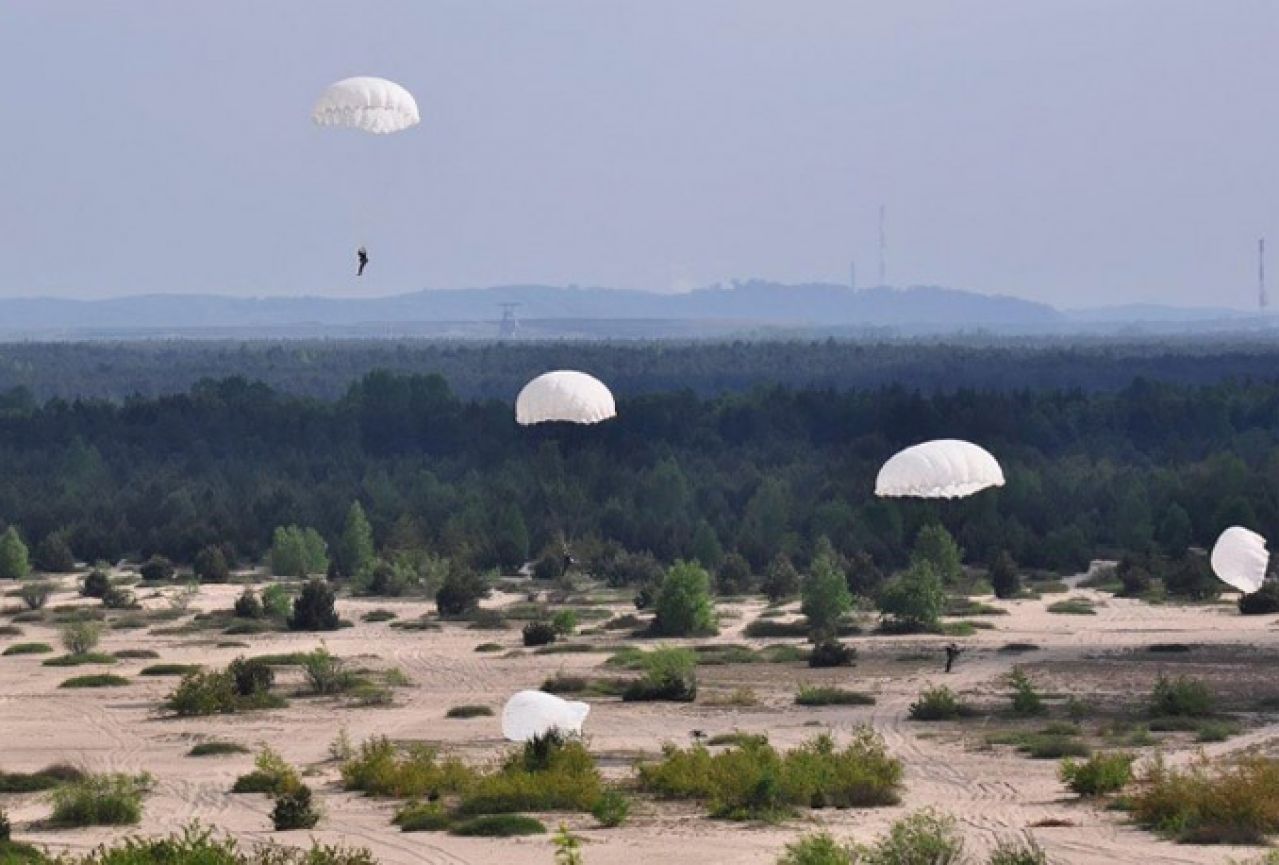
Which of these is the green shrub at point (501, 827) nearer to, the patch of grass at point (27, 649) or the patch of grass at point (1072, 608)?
the patch of grass at point (27, 649)

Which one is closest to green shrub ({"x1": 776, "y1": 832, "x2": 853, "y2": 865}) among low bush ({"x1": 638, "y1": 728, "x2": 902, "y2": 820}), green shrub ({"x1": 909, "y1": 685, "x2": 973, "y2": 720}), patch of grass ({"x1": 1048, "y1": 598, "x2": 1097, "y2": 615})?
low bush ({"x1": 638, "y1": 728, "x2": 902, "y2": 820})

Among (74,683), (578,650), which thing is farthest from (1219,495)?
(74,683)

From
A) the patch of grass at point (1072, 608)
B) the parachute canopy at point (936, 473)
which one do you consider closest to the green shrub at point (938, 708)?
the parachute canopy at point (936, 473)

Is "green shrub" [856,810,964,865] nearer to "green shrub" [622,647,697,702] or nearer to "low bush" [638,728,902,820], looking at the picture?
"low bush" [638,728,902,820]

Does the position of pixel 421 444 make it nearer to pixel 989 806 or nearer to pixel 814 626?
pixel 814 626

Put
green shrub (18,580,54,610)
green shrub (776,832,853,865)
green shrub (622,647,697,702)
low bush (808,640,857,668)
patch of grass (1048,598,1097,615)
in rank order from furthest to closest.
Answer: green shrub (18,580,54,610) < patch of grass (1048,598,1097,615) < low bush (808,640,857,668) < green shrub (622,647,697,702) < green shrub (776,832,853,865)
